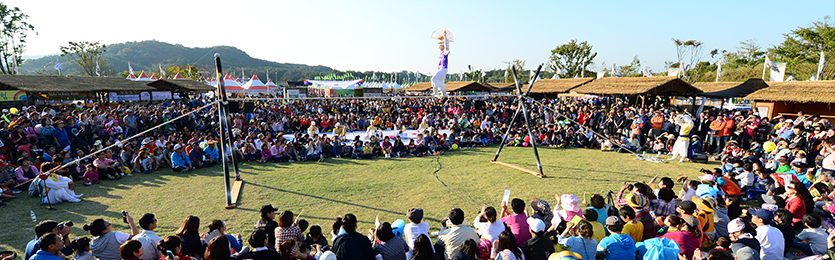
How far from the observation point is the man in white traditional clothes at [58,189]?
7.00 m

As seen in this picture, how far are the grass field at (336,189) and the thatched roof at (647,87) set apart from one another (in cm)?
925

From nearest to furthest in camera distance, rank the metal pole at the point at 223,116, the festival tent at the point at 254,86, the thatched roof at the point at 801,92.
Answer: the metal pole at the point at 223,116 → the thatched roof at the point at 801,92 → the festival tent at the point at 254,86

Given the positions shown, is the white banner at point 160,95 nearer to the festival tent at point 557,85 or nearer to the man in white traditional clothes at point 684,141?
the festival tent at point 557,85

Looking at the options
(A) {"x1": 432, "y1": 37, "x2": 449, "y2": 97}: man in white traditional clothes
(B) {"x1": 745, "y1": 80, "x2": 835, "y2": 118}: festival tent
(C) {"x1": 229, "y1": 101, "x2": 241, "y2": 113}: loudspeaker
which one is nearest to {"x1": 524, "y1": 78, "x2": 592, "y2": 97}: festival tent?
(B) {"x1": 745, "y1": 80, "x2": 835, "y2": 118}: festival tent

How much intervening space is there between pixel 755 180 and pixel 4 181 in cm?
1540

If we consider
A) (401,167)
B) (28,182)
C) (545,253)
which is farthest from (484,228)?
(28,182)

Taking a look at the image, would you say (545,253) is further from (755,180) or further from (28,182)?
(28,182)

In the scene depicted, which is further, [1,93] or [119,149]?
[1,93]

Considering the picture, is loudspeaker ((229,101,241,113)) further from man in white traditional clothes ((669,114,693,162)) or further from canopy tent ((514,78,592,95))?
canopy tent ((514,78,592,95))

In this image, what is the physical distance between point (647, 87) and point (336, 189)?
59.8ft

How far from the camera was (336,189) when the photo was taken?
8.29 meters

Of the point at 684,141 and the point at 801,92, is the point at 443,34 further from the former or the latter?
the point at 801,92

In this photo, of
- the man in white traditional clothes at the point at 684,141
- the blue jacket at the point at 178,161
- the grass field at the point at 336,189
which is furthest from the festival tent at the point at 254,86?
the man in white traditional clothes at the point at 684,141

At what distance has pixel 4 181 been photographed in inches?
295
